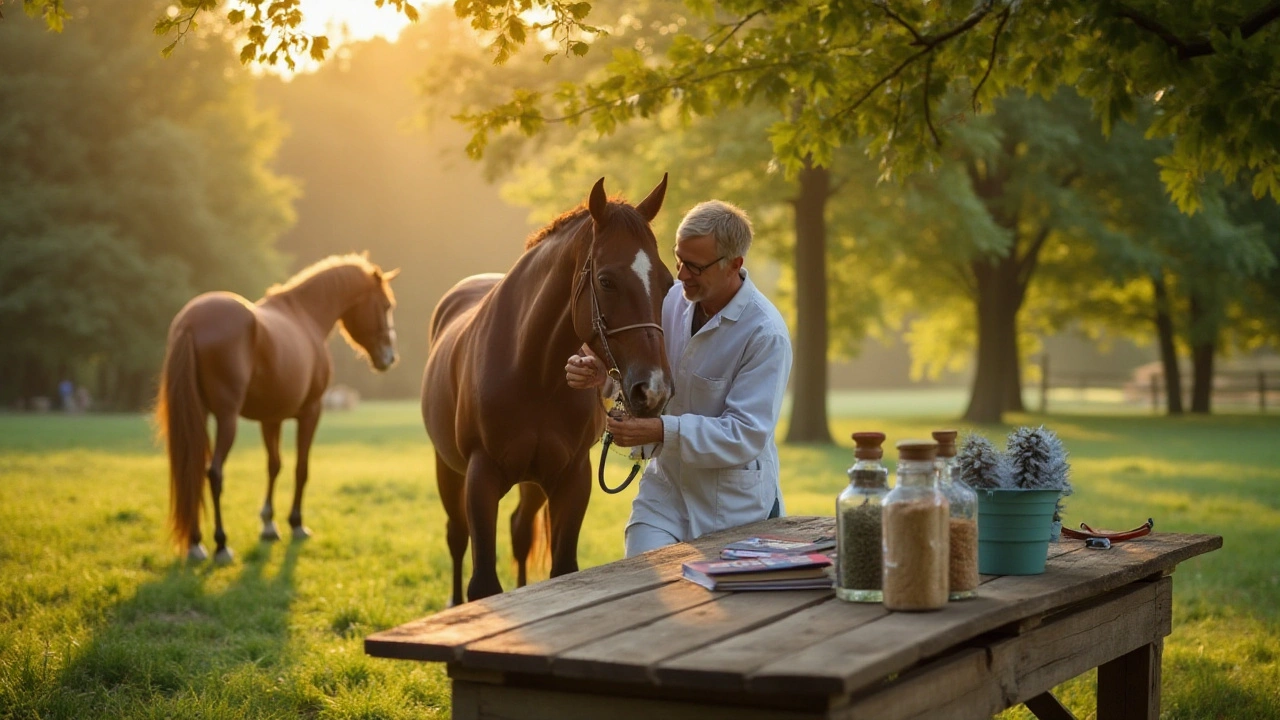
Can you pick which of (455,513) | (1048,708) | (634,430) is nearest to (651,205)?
(634,430)

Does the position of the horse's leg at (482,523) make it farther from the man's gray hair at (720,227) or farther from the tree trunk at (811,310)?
the tree trunk at (811,310)

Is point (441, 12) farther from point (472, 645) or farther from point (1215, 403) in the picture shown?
point (1215, 403)

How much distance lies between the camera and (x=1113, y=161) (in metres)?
20.4

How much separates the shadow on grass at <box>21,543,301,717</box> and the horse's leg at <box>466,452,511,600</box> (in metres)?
1.10

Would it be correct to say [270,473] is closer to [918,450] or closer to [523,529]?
[523,529]

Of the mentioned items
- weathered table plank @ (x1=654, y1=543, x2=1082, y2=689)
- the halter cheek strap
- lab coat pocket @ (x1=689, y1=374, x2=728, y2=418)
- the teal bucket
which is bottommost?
weathered table plank @ (x1=654, y1=543, x2=1082, y2=689)

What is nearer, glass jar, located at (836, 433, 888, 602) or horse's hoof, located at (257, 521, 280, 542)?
glass jar, located at (836, 433, 888, 602)

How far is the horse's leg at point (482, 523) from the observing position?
15.4 feet

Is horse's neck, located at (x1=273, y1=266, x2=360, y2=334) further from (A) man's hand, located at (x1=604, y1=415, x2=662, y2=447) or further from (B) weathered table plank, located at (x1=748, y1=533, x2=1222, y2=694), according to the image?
(B) weathered table plank, located at (x1=748, y1=533, x2=1222, y2=694)

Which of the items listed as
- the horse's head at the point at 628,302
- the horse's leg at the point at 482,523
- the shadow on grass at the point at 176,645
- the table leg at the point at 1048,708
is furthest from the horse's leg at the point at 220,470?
the table leg at the point at 1048,708

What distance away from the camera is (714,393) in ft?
14.0

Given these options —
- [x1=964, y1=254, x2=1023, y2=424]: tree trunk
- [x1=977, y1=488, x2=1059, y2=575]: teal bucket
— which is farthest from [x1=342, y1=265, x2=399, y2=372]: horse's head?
[x1=964, y1=254, x2=1023, y2=424]: tree trunk

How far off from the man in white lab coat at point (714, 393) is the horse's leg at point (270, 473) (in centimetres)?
577

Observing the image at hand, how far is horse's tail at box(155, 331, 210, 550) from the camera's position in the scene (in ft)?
26.1
